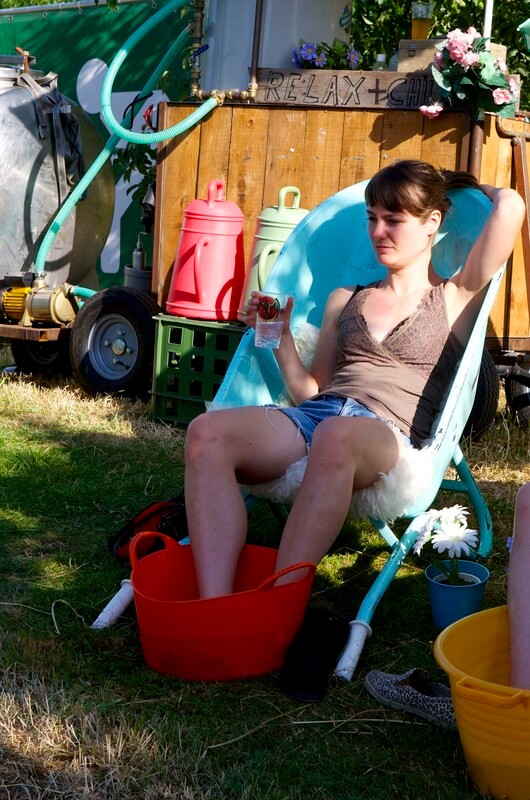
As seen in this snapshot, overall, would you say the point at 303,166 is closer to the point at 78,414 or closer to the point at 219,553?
the point at 78,414

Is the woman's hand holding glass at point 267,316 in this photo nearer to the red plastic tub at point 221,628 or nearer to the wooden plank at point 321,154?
the red plastic tub at point 221,628

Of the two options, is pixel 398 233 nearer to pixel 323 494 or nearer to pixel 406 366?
pixel 406 366

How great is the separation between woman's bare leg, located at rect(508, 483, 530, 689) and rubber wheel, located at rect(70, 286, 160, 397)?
9.76 feet

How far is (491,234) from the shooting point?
8.38ft

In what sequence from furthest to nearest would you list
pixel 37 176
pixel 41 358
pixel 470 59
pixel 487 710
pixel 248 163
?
pixel 37 176
pixel 41 358
pixel 248 163
pixel 470 59
pixel 487 710

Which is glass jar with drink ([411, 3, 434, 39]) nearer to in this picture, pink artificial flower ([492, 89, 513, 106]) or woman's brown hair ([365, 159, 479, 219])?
A: pink artificial flower ([492, 89, 513, 106])

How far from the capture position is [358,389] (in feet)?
8.44

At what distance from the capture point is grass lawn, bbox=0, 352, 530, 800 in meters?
1.78

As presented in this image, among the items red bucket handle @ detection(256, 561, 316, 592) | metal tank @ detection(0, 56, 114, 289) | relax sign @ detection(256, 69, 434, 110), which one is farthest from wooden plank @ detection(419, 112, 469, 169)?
red bucket handle @ detection(256, 561, 316, 592)

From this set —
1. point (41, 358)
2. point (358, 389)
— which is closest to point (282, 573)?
point (358, 389)

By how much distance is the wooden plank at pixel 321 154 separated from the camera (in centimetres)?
418

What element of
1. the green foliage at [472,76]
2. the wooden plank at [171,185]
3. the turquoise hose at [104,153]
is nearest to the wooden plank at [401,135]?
the green foliage at [472,76]

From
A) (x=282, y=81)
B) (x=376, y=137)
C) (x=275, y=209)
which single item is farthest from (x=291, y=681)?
(x=282, y=81)

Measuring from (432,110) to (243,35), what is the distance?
1.39 metres
